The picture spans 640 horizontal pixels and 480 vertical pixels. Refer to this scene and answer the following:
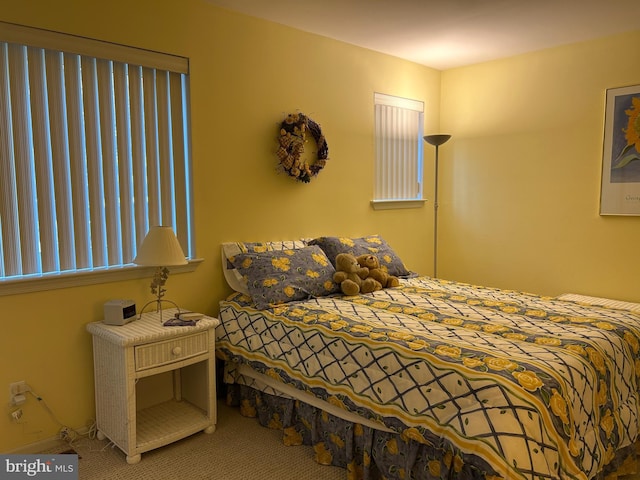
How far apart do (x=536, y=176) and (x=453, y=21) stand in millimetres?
1528

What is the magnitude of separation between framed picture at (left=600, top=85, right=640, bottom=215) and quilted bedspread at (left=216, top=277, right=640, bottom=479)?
4.12ft

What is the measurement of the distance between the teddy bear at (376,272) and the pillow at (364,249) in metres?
0.16

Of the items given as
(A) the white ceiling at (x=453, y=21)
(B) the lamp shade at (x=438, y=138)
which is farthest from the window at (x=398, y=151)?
(A) the white ceiling at (x=453, y=21)

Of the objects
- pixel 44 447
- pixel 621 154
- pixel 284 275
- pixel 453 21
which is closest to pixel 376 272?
pixel 284 275

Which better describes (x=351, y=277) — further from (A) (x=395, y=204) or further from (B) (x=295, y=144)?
(A) (x=395, y=204)

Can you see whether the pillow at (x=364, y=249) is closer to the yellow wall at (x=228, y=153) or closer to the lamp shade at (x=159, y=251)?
the yellow wall at (x=228, y=153)

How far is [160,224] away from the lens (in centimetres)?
295

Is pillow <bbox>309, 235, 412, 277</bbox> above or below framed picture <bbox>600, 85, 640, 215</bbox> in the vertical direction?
below

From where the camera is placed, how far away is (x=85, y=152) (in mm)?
2625

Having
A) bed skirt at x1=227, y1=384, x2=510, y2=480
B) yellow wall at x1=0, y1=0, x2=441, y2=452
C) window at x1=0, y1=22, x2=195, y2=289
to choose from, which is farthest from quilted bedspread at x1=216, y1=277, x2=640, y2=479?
window at x1=0, y1=22, x2=195, y2=289

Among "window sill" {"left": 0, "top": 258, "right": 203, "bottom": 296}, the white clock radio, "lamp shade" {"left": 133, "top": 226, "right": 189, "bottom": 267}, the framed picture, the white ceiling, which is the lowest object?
the white clock radio

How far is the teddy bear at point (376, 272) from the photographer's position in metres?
3.35

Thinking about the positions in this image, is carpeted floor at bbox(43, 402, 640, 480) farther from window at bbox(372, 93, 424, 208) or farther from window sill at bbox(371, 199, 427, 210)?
window at bbox(372, 93, 424, 208)

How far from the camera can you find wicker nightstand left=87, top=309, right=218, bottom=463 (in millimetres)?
2400
